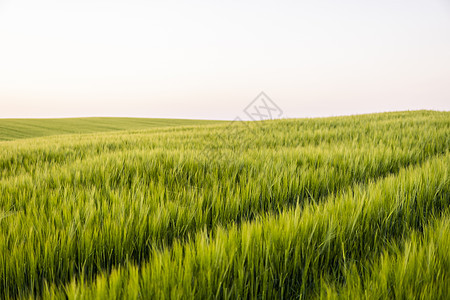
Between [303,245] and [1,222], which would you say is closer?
[303,245]

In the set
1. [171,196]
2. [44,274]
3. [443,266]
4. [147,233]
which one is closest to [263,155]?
[171,196]

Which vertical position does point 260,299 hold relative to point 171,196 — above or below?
below

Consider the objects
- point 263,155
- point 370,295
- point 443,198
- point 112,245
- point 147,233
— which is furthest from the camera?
point 263,155

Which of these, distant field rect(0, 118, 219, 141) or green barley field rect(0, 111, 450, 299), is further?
distant field rect(0, 118, 219, 141)

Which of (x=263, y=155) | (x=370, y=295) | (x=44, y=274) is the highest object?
(x=263, y=155)

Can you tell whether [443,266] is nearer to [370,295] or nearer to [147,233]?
[370,295]

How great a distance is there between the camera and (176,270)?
71 centimetres

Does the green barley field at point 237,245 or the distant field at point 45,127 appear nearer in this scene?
the green barley field at point 237,245

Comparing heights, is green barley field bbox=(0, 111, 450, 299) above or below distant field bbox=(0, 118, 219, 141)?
below

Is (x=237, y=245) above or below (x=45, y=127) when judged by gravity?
below

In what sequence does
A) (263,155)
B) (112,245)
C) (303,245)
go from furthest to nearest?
(263,155) → (112,245) → (303,245)

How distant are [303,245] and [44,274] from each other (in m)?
0.93

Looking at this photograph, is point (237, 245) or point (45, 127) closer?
point (237, 245)

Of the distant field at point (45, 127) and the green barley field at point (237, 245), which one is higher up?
the distant field at point (45, 127)
